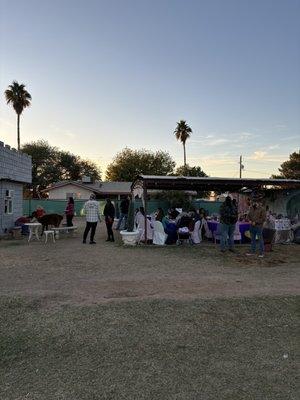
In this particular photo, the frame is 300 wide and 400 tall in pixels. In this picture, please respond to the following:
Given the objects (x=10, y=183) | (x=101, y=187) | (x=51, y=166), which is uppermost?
(x=51, y=166)

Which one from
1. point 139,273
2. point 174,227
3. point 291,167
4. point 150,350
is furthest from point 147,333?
point 291,167

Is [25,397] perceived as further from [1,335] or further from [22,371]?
[1,335]

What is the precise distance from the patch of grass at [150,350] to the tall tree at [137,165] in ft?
171

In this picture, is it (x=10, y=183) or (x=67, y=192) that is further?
(x=67, y=192)

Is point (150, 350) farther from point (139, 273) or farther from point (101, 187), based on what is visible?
point (101, 187)

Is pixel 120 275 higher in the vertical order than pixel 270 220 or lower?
lower

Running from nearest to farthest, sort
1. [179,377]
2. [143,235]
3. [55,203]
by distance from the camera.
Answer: [179,377]
[143,235]
[55,203]

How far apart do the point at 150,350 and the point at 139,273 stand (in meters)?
4.40

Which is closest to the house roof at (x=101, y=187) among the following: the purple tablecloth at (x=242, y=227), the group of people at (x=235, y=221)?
the purple tablecloth at (x=242, y=227)

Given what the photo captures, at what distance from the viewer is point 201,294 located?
Result: 7230mm

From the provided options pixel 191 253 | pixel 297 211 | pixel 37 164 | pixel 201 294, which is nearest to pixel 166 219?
pixel 191 253

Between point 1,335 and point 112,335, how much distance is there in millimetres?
1385

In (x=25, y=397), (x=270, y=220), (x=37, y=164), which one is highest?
(x=37, y=164)

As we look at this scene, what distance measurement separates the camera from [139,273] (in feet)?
30.2
